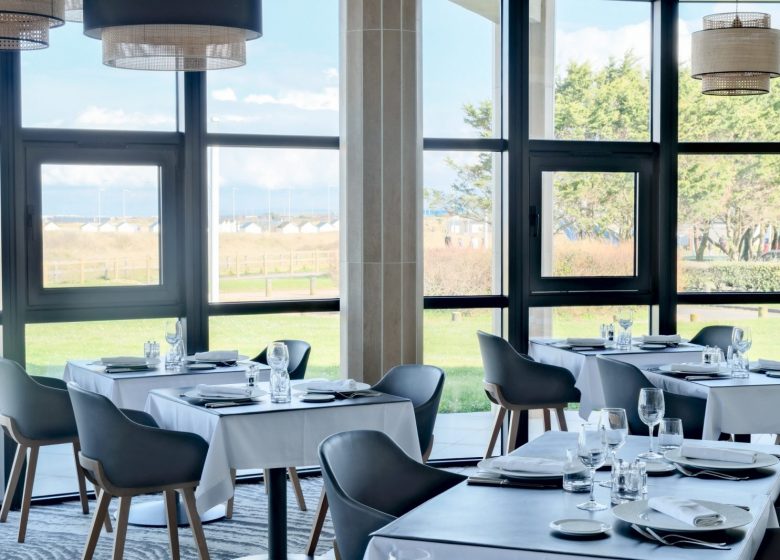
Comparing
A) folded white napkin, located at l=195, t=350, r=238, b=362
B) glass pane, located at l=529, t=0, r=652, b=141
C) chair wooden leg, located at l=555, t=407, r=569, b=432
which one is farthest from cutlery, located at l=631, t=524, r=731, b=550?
glass pane, located at l=529, t=0, r=652, b=141

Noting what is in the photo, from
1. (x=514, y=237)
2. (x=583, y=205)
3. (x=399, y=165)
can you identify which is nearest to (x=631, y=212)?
(x=583, y=205)

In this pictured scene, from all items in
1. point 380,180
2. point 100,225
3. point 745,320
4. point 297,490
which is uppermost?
point 380,180

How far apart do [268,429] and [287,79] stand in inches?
119

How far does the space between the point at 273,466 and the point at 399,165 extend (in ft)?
8.59

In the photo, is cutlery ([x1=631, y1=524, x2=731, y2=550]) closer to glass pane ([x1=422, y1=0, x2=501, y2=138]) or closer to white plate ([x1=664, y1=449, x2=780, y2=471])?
white plate ([x1=664, y1=449, x2=780, y2=471])

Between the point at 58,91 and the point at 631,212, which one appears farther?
the point at 631,212

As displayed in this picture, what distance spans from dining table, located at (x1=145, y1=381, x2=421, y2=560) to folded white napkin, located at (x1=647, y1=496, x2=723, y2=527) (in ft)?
6.54

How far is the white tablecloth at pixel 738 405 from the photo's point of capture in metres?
5.22

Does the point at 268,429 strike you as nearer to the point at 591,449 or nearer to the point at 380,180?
the point at 591,449

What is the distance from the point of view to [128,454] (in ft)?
14.6

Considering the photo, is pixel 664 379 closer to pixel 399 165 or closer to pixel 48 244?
pixel 399 165

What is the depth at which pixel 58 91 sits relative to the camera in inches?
248

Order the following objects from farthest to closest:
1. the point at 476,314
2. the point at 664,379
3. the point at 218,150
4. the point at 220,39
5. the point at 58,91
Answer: the point at 476,314, the point at 218,150, the point at 58,91, the point at 664,379, the point at 220,39

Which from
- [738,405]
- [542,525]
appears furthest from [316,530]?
[542,525]
